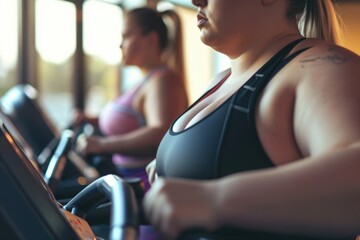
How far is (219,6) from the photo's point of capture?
0.97 m

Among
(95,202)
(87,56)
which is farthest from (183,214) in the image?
(87,56)

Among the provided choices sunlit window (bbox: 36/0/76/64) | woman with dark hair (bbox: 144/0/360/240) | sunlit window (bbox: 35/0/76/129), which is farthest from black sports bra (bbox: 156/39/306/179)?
sunlit window (bbox: 36/0/76/64)

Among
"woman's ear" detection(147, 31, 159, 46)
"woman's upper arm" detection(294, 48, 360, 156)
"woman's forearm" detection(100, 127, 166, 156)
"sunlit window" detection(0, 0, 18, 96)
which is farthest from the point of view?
"sunlit window" detection(0, 0, 18, 96)

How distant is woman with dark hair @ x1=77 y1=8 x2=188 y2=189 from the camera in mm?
2244

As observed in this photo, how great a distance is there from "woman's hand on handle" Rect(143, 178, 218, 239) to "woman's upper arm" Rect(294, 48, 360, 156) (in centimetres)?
17

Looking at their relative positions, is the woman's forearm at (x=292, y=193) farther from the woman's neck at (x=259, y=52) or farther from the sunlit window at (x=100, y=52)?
the sunlit window at (x=100, y=52)

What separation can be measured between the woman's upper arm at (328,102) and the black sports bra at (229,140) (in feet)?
0.23

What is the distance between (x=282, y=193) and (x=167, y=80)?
175cm

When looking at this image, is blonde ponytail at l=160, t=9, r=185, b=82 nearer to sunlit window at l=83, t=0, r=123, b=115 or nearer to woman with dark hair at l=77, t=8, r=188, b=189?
woman with dark hair at l=77, t=8, r=188, b=189

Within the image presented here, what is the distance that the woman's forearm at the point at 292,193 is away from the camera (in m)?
0.61

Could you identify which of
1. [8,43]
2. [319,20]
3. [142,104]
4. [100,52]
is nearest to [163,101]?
[142,104]

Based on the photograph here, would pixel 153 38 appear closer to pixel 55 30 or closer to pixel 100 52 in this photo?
pixel 55 30

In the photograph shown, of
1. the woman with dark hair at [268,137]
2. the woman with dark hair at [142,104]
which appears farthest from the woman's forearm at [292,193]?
the woman with dark hair at [142,104]

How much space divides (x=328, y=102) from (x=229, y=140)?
0.18 m
